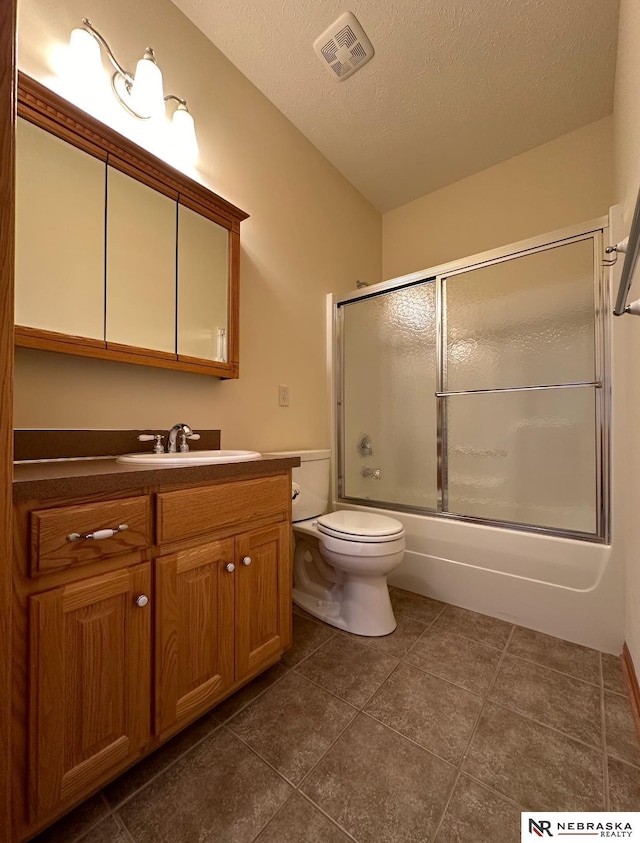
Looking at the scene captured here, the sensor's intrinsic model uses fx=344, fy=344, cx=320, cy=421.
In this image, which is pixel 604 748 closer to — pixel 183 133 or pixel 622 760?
pixel 622 760

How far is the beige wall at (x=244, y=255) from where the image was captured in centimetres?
113

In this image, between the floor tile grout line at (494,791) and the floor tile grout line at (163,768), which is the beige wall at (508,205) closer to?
the floor tile grout line at (494,791)

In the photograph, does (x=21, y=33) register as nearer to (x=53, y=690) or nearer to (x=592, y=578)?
(x=53, y=690)

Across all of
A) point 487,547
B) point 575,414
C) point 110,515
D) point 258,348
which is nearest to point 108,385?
point 110,515

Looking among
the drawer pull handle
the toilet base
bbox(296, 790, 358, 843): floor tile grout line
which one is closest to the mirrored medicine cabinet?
the drawer pull handle

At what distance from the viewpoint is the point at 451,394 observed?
76.6 inches

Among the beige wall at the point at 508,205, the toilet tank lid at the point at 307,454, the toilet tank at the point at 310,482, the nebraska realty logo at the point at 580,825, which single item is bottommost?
the nebraska realty logo at the point at 580,825

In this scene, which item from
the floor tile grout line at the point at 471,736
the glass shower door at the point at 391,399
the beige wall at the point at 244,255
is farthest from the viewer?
the glass shower door at the point at 391,399

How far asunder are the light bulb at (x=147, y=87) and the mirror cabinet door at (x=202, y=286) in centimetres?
34

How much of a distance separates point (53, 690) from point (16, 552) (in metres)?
0.30

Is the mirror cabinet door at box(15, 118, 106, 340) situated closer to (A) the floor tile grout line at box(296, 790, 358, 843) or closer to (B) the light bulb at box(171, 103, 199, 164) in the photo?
(B) the light bulb at box(171, 103, 199, 164)

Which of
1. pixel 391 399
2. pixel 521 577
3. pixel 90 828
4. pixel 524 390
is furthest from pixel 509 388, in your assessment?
pixel 90 828

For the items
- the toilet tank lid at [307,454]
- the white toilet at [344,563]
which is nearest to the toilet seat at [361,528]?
the white toilet at [344,563]

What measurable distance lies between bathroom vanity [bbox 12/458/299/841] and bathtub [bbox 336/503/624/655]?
41.9 inches
